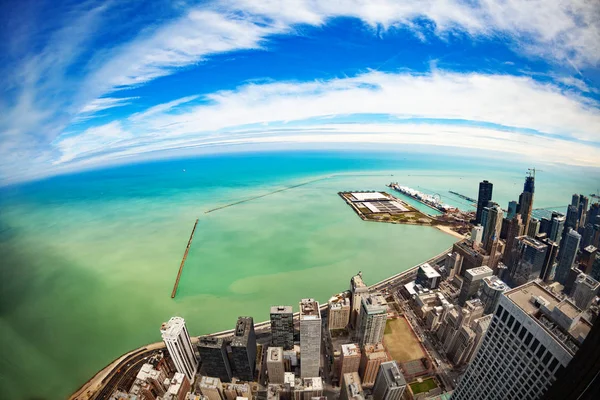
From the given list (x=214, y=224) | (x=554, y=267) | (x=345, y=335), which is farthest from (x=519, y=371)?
(x=214, y=224)

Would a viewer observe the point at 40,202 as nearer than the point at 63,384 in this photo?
No

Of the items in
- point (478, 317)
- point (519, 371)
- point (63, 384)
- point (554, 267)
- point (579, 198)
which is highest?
point (579, 198)

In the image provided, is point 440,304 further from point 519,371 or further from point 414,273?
point 519,371

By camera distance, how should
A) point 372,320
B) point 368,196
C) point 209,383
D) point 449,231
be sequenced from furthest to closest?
point 368,196 < point 449,231 < point 372,320 < point 209,383

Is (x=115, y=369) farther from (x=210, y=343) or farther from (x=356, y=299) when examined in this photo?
(x=356, y=299)

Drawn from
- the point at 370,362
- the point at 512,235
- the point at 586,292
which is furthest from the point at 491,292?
the point at 512,235

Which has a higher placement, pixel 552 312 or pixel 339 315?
pixel 552 312

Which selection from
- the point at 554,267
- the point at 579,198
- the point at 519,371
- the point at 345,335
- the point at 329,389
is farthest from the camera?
the point at 579,198
